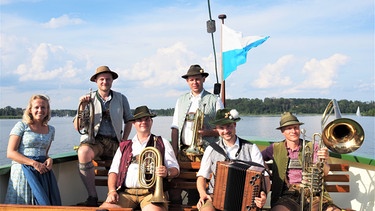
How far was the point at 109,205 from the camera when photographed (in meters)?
4.34

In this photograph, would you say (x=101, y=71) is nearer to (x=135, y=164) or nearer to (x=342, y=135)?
(x=135, y=164)

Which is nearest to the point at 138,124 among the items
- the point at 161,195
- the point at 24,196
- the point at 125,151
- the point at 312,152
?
the point at 125,151

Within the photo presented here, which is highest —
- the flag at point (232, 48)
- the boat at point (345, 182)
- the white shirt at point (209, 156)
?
the flag at point (232, 48)

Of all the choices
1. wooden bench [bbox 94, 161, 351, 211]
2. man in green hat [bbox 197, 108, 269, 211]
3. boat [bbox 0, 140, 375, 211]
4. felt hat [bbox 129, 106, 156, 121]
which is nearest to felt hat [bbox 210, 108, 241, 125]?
man in green hat [bbox 197, 108, 269, 211]

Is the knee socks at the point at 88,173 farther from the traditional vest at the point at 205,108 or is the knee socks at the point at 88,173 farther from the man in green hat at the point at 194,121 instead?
the traditional vest at the point at 205,108

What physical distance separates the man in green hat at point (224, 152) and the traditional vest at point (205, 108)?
0.83 metres

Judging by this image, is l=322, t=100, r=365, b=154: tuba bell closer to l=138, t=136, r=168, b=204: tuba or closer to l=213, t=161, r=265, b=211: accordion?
l=213, t=161, r=265, b=211: accordion

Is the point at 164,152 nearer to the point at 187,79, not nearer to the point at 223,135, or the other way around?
the point at 223,135

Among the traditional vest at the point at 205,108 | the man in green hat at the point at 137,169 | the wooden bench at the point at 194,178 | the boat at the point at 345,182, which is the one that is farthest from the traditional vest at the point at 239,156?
the boat at the point at 345,182

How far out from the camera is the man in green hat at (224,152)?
432 cm

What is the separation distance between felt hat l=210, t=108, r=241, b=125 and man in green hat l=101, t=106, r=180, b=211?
665mm

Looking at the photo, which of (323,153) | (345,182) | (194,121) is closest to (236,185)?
(323,153)

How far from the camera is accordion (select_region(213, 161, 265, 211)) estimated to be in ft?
12.9

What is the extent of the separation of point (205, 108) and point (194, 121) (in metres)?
0.20
